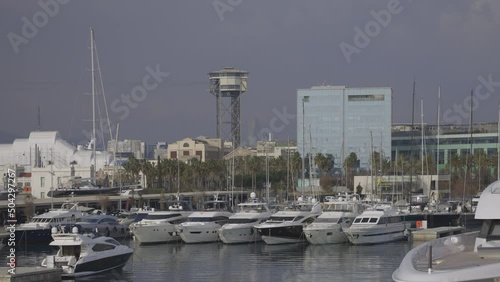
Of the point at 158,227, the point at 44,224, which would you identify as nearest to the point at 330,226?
the point at 158,227

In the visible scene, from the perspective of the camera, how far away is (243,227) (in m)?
68.5

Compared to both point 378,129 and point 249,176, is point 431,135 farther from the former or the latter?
point 249,176

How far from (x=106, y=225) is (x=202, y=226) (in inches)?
355

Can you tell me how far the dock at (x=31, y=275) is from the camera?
125 ft

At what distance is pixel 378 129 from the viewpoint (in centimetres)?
17775

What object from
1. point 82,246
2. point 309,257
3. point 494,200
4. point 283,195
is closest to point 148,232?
point 309,257

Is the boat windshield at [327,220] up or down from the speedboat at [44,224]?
up

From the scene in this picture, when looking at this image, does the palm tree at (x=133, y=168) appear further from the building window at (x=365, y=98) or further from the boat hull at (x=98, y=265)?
the boat hull at (x=98, y=265)

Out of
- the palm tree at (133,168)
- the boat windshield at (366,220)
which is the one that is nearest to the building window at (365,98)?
the palm tree at (133,168)

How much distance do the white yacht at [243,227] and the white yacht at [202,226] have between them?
1.04 meters

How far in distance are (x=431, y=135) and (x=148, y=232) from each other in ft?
377

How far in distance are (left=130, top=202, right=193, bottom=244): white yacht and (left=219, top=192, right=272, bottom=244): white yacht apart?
423 centimetres

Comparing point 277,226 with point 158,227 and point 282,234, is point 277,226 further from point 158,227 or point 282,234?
point 158,227

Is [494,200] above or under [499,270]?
above
